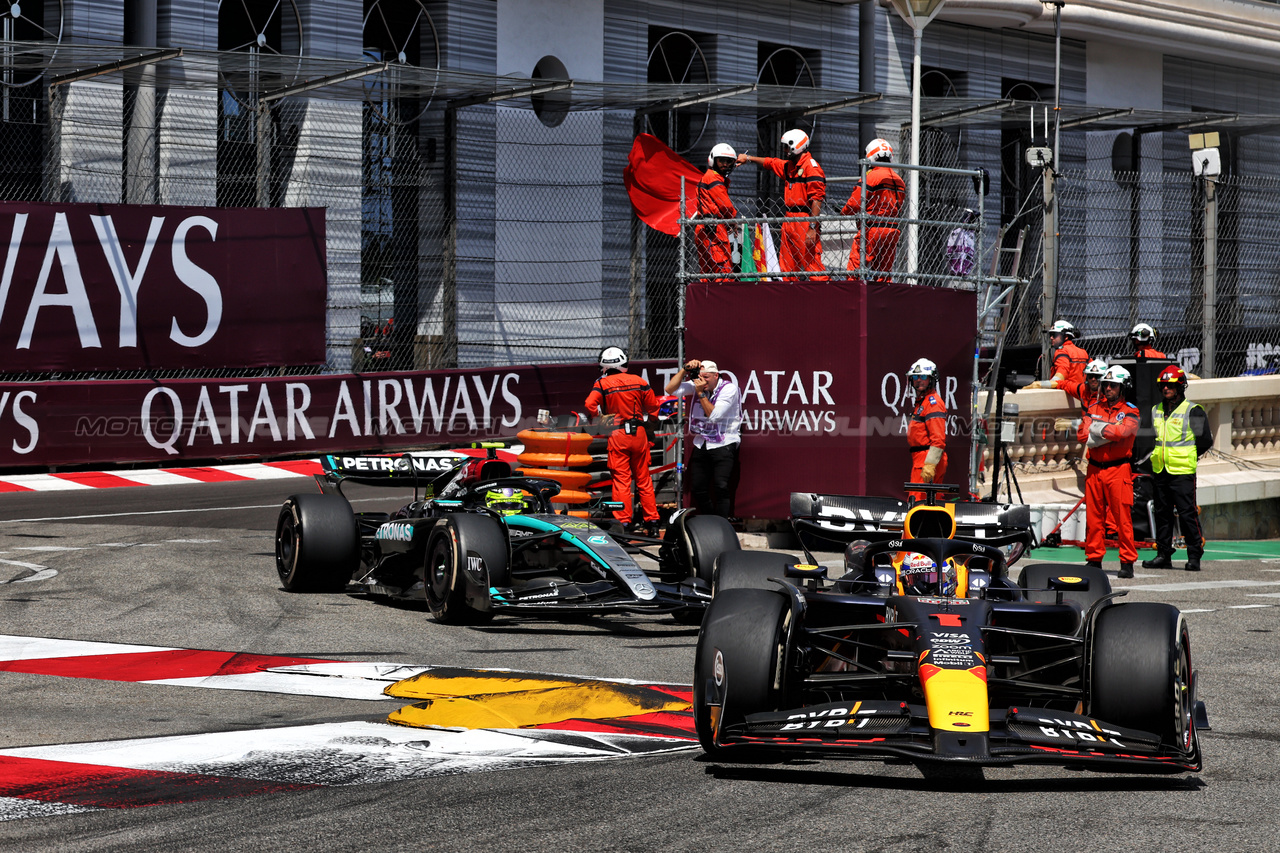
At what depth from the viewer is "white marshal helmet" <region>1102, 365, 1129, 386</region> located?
42.8 ft

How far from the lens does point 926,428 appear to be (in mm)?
12922

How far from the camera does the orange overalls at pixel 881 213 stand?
45.7 ft

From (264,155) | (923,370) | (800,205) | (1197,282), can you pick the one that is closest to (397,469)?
(923,370)

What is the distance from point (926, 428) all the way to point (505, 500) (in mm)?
4064

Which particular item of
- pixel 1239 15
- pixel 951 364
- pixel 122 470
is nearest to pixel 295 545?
pixel 951 364

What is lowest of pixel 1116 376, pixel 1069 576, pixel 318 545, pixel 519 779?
pixel 519 779

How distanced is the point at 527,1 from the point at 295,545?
14974 millimetres

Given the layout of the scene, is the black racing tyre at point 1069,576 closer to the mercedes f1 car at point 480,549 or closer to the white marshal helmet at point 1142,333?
the mercedes f1 car at point 480,549

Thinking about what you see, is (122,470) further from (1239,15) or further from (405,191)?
(1239,15)

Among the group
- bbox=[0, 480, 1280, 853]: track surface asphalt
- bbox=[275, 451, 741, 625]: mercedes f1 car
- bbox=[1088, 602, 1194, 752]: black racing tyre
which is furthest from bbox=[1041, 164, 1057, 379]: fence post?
bbox=[1088, 602, 1194, 752]: black racing tyre

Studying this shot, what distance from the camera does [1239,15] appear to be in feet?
108

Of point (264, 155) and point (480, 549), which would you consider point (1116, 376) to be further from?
point (264, 155)

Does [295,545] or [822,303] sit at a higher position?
[822,303]

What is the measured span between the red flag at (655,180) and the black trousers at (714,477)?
146 inches
